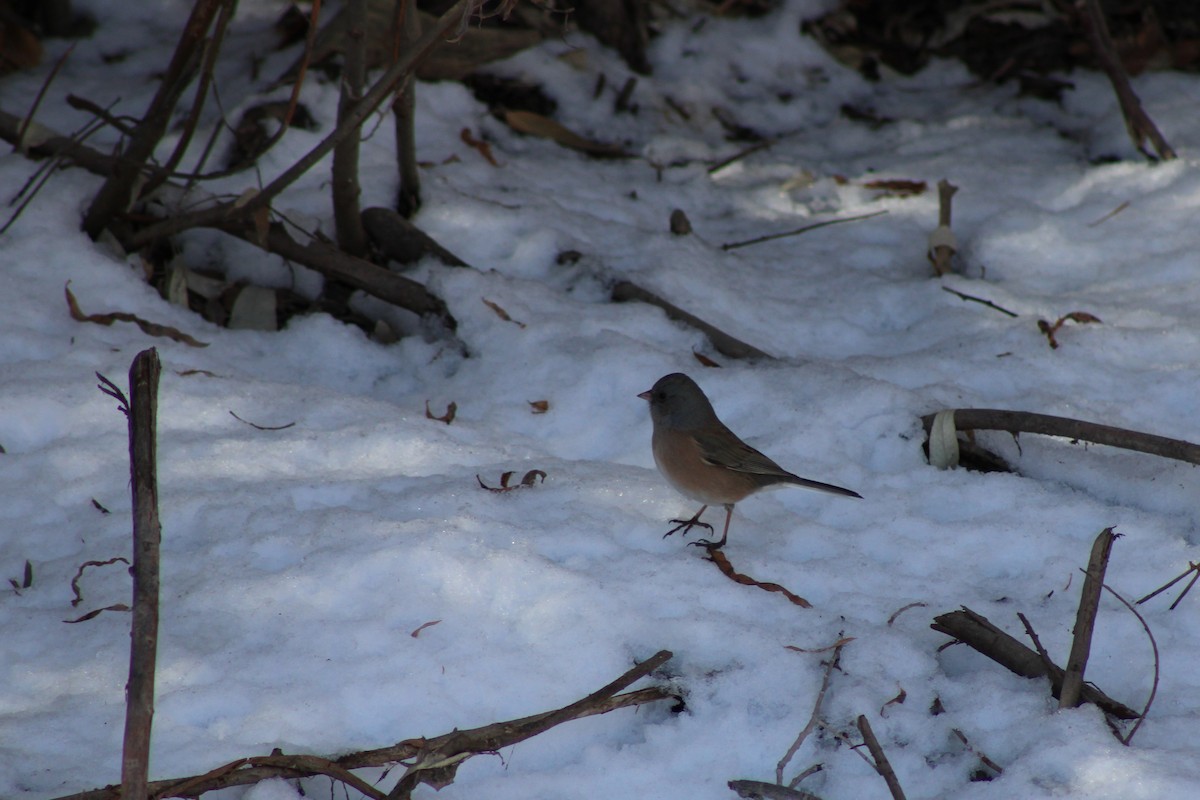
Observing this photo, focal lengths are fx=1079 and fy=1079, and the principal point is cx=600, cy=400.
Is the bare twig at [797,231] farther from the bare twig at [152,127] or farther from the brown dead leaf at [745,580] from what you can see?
the bare twig at [152,127]

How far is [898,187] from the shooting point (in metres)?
5.20

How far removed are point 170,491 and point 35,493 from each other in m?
0.37

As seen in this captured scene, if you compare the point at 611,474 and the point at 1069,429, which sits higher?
the point at 1069,429

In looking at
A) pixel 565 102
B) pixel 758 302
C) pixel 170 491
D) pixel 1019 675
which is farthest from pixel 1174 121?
pixel 170 491

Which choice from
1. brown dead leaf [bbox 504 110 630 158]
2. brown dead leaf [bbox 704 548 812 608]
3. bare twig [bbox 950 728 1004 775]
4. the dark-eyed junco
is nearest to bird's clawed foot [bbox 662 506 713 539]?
the dark-eyed junco

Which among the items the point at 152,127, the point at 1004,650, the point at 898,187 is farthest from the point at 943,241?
the point at 152,127

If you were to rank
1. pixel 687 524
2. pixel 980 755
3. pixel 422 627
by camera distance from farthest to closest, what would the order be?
pixel 687 524 → pixel 422 627 → pixel 980 755

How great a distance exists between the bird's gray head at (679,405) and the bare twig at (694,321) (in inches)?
26.2

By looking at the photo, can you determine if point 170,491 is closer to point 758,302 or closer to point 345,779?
point 345,779

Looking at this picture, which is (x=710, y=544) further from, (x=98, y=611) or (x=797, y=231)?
(x=797, y=231)

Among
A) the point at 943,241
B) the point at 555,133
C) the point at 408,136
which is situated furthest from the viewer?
the point at 555,133

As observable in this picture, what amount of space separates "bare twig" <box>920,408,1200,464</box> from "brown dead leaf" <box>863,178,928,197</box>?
2.05 meters

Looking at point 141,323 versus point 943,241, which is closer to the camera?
point 141,323

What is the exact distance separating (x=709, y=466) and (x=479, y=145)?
107 inches
